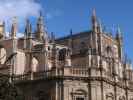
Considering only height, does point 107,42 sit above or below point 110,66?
above

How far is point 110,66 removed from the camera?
193ft

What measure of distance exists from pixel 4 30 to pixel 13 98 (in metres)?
24.6

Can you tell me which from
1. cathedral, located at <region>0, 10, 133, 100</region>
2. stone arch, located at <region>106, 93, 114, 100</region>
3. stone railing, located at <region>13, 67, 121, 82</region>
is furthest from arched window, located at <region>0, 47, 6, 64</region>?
stone arch, located at <region>106, 93, 114, 100</region>

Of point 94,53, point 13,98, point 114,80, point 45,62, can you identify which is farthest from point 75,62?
point 13,98

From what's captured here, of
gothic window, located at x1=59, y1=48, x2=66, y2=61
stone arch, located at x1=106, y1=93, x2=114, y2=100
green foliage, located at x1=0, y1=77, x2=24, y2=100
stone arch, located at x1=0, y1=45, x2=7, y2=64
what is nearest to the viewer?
green foliage, located at x1=0, y1=77, x2=24, y2=100

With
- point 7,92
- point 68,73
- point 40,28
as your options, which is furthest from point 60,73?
point 40,28

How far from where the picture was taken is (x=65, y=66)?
1464 inches

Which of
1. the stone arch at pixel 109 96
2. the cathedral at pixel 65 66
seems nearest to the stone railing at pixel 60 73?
the cathedral at pixel 65 66

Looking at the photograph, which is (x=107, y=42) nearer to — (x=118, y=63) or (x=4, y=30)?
(x=118, y=63)

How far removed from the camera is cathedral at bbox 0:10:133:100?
37.1 meters

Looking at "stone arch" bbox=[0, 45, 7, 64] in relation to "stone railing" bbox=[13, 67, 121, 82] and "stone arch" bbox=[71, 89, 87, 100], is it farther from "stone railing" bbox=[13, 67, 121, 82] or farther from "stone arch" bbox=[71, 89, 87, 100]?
"stone arch" bbox=[71, 89, 87, 100]

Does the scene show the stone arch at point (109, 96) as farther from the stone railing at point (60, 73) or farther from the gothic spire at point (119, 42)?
the gothic spire at point (119, 42)

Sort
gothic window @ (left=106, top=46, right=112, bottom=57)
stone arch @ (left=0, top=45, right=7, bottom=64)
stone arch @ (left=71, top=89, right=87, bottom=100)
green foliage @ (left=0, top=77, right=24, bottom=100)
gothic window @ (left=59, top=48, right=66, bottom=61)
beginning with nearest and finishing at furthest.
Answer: green foliage @ (left=0, top=77, right=24, bottom=100)
stone arch @ (left=71, top=89, right=87, bottom=100)
stone arch @ (left=0, top=45, right=7, bottom=64)
gothic window @ (left=59, top=48, right=66, bottom=61)
gothic window @ (left=106, top=46, right=112, bottom=57)

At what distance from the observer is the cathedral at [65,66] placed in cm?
3709
